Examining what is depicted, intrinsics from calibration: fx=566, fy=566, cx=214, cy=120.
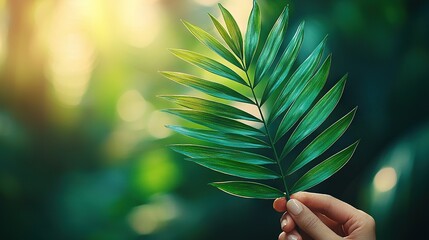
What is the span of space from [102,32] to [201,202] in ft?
1.43

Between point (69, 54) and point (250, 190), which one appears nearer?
point (250, 190)

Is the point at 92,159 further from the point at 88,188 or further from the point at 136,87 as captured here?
the point at 136,87

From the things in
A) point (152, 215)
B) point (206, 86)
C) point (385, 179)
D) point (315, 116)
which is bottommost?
point (385, 179)

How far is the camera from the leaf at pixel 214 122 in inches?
33.4

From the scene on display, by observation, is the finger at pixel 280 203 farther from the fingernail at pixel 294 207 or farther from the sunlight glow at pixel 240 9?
the sunlight glow at pixel 240 9

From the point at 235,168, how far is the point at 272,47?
0.21m

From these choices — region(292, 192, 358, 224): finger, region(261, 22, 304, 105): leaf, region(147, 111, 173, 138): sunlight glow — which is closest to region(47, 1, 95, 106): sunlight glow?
region(147, 111, 173, 138): sunlight glow

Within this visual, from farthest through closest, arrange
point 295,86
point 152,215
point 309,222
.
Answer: point 152,215
point 295,86
point 309,222

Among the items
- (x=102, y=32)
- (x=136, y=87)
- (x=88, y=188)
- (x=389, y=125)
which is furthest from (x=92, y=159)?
(x=389, y=125)

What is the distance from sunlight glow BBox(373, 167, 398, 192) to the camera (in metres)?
1.20

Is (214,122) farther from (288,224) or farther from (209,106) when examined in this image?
(288,224)

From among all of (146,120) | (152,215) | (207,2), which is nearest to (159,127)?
(146,120)

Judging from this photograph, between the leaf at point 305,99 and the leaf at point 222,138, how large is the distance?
0.13 ft

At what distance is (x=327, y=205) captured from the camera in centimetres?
84
